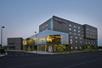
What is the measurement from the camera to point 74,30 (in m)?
145

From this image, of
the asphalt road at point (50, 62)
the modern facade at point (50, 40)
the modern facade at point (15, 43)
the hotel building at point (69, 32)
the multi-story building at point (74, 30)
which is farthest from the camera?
the modern facade at point (15, 43)

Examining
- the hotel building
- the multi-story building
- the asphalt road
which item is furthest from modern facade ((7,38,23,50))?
the asphalt road

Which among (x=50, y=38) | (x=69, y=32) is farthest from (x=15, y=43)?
(x=50, y=38)

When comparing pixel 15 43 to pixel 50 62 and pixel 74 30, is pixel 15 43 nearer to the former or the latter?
pixel 74 30

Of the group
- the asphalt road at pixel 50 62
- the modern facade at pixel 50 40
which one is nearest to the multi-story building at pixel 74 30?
the modern facade at pixel 50 40

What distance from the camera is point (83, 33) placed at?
529ft

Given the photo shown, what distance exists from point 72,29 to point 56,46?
155 feet

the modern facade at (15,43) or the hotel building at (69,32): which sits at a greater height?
the hotel building at (69,32)

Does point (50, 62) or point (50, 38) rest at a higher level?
point (50, 38)

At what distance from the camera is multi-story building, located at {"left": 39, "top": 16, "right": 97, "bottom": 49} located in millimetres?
121938

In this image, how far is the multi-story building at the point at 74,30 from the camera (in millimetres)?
121938

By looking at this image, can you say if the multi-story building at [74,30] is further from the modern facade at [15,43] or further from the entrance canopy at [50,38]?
the modern facade at [15,43]

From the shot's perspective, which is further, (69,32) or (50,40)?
(69,32)

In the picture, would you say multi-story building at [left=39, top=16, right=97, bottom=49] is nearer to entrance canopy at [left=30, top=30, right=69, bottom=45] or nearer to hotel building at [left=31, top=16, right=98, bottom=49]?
hotel building at [left=31, top=16, right=98, bottom=49]
